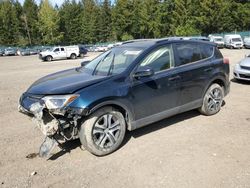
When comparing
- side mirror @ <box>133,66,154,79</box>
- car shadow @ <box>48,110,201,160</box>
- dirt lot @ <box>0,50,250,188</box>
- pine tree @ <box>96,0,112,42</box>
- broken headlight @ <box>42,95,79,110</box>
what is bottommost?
dirt lot @ <box>0,50,250,188</box>

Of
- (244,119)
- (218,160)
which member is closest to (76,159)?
(218,160)

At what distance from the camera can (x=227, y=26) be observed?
176 ft

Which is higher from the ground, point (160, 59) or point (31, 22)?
point (31, 22)

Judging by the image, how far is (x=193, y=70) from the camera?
5234 mm

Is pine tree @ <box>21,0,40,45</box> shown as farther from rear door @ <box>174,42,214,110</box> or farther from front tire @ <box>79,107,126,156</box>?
front tire @ <box>79,107,126,156</box>

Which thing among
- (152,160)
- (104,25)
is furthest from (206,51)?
(104,25)

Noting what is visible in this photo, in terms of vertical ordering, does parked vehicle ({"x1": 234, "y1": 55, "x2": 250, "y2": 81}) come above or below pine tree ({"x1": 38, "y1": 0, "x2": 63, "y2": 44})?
below

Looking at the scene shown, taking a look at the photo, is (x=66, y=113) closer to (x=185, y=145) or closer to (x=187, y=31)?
(x=185, y=145)

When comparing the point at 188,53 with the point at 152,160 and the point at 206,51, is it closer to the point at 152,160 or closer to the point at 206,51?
the point at 206,51

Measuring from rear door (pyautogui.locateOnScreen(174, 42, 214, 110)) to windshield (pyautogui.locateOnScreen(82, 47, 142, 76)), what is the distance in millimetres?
946

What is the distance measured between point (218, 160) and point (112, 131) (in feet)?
5.60

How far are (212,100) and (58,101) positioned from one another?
11.5 feet

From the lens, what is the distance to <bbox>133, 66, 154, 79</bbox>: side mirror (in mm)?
4309

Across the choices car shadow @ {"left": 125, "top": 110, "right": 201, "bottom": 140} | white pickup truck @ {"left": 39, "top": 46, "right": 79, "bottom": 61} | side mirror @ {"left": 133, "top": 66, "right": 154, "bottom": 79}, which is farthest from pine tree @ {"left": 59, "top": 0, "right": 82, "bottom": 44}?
side mirror @ {"left": 133, "top": 66, "right": 154, "bottom": 79}
